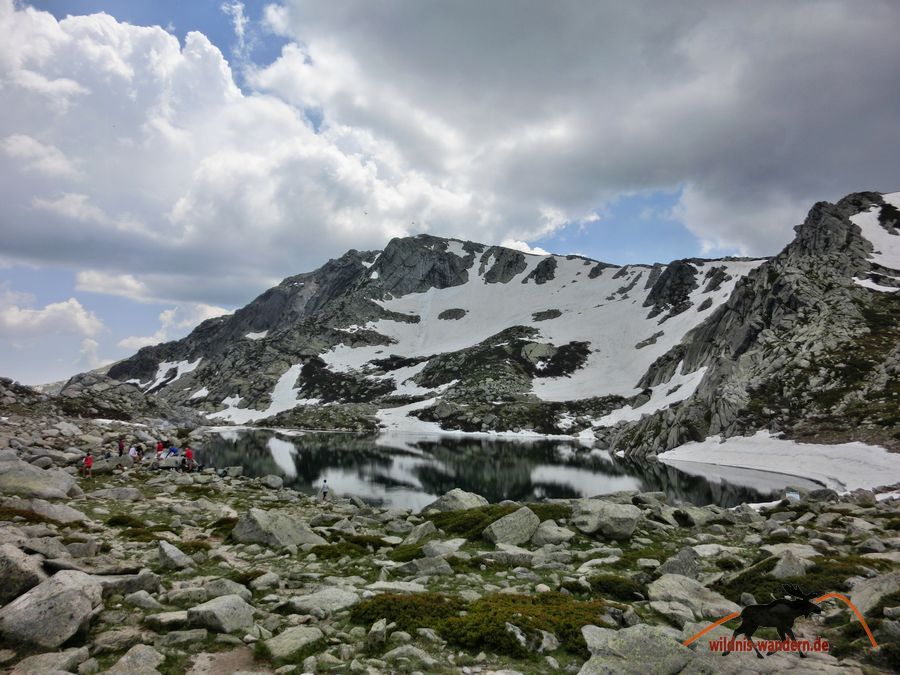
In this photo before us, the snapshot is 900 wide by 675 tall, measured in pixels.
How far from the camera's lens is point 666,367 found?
126 meters

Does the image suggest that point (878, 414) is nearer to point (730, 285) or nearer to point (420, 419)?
point (420, 419)

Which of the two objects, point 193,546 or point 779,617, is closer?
point 779,617

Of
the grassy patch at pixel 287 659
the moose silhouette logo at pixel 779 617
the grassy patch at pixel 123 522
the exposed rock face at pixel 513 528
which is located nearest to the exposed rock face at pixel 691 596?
the moose silhouette logo at pixel 779 617

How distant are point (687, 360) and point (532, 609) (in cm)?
12469

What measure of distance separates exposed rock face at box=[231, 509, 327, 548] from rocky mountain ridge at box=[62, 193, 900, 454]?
54405 mm

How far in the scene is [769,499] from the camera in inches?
1446

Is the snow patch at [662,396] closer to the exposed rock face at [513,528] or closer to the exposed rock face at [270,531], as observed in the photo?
the exposed rock face at [513,528]

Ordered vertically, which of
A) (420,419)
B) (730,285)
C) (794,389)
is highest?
(730,285)

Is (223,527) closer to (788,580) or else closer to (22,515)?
(22,515)

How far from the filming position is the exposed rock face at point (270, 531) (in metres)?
16.1

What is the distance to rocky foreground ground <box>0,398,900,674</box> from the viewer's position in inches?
289

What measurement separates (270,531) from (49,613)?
357 inches

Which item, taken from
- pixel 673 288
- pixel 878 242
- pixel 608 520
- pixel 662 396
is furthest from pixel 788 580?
pixel 673 288

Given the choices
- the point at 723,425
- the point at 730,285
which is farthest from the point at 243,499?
the point at 730,285
